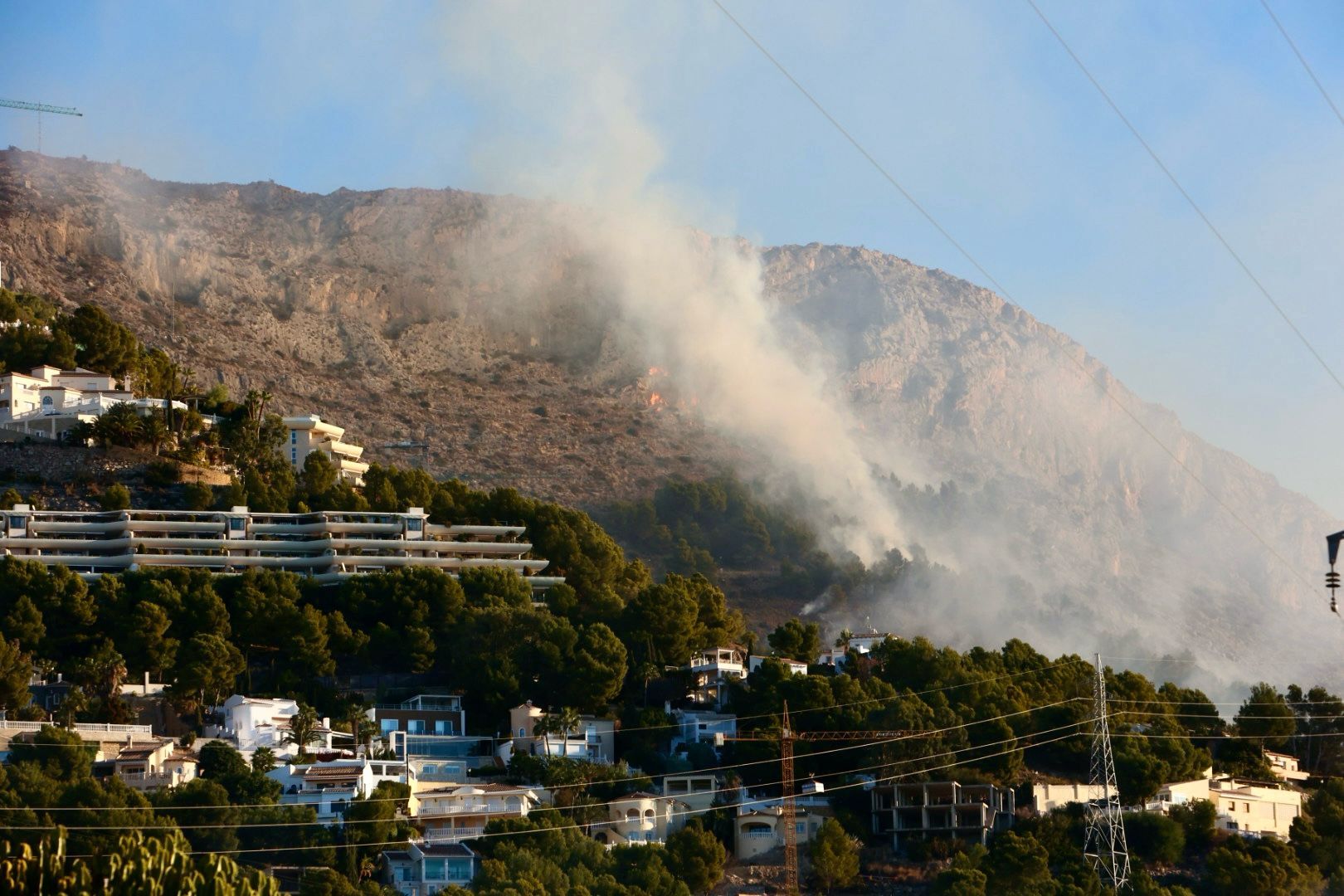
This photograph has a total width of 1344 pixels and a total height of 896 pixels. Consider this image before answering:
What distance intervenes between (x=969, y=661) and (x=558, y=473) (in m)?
74.1

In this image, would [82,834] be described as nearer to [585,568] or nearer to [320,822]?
[320,822]

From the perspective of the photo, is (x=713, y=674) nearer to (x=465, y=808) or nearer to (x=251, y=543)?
(x=465, y=808)

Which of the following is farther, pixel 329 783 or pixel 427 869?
pixel 329 783

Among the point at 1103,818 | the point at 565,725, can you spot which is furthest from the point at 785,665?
the point at 1103,818

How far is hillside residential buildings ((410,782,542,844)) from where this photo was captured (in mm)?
82438

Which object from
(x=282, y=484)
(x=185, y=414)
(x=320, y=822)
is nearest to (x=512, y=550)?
(x=282, y=484)

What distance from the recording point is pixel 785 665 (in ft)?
330

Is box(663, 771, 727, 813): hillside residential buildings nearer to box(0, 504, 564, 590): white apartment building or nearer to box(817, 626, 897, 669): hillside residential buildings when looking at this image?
box(817, 626, 897, 669): hillside residential buildings

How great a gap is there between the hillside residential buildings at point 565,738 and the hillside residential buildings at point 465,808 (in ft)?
23.8

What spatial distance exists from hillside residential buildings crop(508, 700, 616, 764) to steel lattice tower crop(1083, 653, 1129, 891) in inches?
851

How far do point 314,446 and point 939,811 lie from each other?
63.9 metres

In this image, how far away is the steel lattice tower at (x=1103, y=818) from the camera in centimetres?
7962

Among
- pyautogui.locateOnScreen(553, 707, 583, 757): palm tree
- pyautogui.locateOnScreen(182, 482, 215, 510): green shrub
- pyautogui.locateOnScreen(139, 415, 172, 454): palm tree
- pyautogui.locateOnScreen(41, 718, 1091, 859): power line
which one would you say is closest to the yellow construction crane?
pyautogui.locateOnScreen(41, 718, 1091, 859): power line

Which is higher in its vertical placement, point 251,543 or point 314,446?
point 314,446
